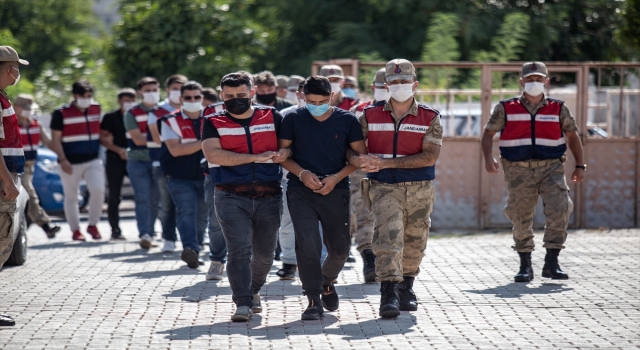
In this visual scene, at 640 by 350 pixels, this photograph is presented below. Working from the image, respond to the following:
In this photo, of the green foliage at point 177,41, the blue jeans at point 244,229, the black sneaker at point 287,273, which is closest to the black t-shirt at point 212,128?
the blue jeans at point 244,229

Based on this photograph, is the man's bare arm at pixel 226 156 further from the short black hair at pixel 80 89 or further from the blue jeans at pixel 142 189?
the short black hair at pixel 80 89

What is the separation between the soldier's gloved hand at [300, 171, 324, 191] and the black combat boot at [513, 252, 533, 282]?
2850 mm

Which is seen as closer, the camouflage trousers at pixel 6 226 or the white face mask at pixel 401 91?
the camouflage trousers at pixel 6 226

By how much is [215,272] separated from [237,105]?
105 inches

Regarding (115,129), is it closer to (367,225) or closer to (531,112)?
(367,225)

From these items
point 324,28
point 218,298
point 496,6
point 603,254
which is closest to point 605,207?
point 603,254

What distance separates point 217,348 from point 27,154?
277 inches

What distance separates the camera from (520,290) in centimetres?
926

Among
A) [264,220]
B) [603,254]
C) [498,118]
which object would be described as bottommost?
[603,254]

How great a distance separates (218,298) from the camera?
29.2 feet

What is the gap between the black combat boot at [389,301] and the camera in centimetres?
783

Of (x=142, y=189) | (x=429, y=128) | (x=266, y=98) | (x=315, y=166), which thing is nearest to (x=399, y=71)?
(x=429, y=128)

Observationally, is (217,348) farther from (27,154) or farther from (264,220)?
(27,154)

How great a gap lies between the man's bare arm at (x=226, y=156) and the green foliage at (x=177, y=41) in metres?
13.9
